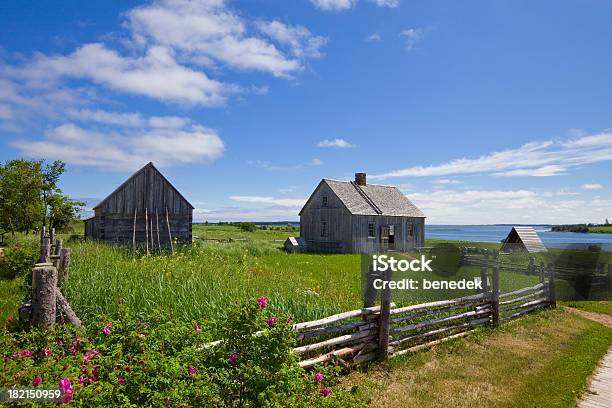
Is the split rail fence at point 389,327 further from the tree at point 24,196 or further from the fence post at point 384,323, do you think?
the tree at point 24,196

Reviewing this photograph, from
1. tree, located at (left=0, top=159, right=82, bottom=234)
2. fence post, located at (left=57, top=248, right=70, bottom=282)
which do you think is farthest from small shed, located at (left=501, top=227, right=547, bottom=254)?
tree, located at (left=0, top=159, right=82, bottom=234)

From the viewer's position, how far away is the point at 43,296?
197 inches

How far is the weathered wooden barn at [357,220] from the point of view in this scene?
27453mm

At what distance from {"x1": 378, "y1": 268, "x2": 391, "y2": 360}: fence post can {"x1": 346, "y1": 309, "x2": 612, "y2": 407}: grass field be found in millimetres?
255

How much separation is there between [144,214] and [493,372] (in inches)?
699

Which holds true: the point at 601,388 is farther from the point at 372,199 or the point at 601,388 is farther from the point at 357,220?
the point at 372,199

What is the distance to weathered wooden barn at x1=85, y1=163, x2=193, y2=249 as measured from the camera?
18.7 m

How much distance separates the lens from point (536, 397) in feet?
19.1

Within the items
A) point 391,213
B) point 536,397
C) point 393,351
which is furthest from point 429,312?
point 391,213

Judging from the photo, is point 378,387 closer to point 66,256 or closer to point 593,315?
point 66,256

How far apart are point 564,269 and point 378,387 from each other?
16.2 m

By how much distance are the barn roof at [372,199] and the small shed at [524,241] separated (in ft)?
26.2

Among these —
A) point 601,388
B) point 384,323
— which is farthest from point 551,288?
point 384,323

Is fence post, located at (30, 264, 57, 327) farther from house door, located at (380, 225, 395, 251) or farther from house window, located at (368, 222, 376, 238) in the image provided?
house door, located at (380, 225, 395, 251)
